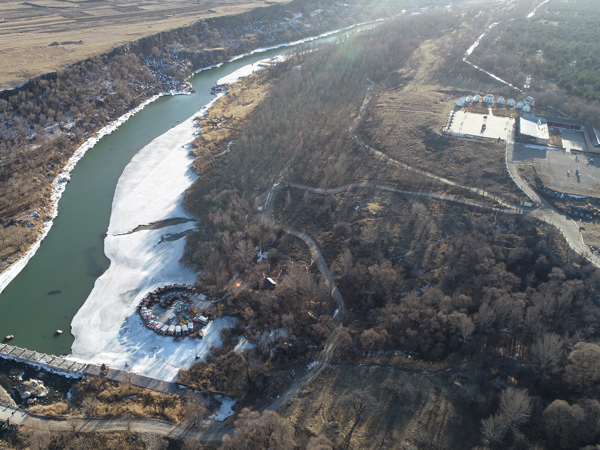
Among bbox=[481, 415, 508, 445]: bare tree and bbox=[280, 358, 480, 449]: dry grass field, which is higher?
bbox=[481, 415, 508, 445]: bare tree

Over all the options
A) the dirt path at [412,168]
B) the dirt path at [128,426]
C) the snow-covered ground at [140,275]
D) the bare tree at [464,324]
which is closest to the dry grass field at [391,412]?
the bare tree at [464,324]

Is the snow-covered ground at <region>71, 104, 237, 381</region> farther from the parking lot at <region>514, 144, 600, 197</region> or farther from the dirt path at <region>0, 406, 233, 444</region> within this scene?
the parking lot at <region>514, 144, 600, 197</region>

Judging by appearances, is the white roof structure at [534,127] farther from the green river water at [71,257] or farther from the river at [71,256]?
the green river water at [71,257]

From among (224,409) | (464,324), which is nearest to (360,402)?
(464,324)

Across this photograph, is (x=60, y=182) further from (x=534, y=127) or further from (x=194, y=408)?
(x=534, y=127)

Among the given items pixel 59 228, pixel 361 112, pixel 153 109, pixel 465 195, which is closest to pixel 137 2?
pixel 153 109

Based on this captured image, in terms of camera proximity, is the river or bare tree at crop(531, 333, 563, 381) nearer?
bare tree at crop(531, 333, 563, 381)

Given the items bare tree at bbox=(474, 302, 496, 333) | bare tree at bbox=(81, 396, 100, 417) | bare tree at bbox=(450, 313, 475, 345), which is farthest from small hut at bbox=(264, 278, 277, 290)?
bare tree at bbox=(474, 302, 496, 333)

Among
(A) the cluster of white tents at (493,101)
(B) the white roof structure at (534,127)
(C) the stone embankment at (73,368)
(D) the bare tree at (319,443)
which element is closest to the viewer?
(D) the bare tree at (319,443)
